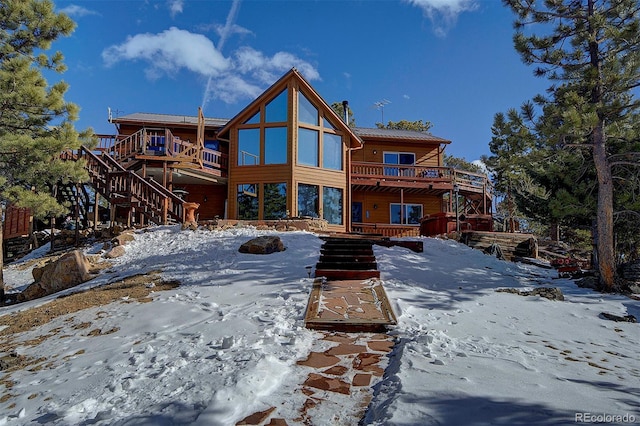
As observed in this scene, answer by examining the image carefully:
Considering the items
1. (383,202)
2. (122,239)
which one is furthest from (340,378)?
(383,202)

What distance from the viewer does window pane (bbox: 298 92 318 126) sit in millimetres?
15552

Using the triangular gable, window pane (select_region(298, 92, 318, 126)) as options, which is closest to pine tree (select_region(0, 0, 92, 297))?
the triangular gable

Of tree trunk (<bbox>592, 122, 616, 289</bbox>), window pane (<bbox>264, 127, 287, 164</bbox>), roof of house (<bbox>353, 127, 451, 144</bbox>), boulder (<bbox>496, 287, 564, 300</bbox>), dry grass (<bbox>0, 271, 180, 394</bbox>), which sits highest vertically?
roof of house (<bbox>353, 127, 451, 144</bbox>)

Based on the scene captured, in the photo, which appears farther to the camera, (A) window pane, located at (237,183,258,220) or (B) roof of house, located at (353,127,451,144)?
(B) roof of house, located at (353,127,451,144)

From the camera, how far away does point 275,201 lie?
49.8ft

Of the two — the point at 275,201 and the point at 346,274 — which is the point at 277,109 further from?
the point at 346,274

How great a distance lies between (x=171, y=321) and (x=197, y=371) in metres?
1.77

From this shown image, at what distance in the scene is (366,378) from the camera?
117 inches

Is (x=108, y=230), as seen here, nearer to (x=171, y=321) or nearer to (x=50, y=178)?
(x=50, y=178)

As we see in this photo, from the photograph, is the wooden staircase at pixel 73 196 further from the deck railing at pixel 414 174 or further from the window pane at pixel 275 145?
the deck railing at pixel 414 174

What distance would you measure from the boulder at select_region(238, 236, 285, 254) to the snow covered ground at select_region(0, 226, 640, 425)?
95 cm

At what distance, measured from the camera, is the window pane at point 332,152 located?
52.7ft

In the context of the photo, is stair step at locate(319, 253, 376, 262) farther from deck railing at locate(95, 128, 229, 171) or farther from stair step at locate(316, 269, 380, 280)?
deck railing at locate(95, 128, 229, 171)

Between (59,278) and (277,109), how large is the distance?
10514mm
